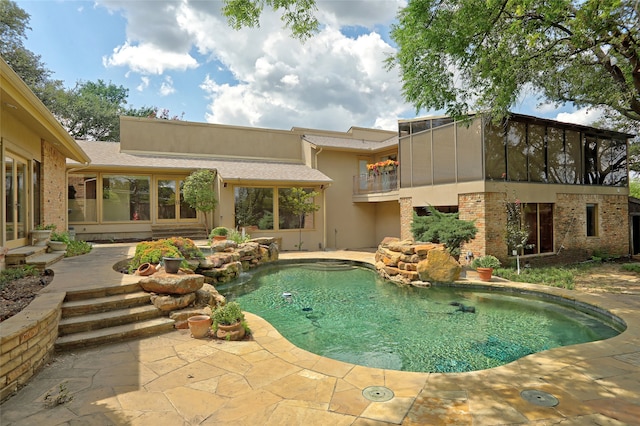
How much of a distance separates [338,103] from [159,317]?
1505cm

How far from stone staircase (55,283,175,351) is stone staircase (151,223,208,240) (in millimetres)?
8939

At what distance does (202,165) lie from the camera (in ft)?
48.1

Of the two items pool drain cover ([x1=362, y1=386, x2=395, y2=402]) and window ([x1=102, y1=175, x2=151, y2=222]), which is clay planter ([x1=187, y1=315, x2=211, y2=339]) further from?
window ([x1=102, y1=175, x2=151, y2=222])

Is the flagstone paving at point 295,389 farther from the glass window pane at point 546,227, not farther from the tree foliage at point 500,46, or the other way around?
the glass window pane at point 546,227

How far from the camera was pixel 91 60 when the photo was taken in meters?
9.76

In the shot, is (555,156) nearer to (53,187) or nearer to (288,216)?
(288,216)

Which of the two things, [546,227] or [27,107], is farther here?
[546,227]

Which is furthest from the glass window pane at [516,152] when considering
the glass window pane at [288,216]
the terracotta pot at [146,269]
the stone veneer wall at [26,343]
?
the stone veneer wall at [26,343]

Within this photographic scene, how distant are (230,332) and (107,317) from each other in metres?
1.77

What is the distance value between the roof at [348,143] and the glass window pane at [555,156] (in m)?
6.02

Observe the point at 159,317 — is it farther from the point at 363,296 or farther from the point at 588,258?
the point at 588,258

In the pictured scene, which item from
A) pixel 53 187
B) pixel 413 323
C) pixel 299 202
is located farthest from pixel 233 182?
pixel 413 323

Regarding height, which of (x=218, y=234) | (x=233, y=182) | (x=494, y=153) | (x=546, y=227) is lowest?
(x=218, y=234)

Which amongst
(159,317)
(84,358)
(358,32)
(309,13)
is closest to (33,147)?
(159,317)
